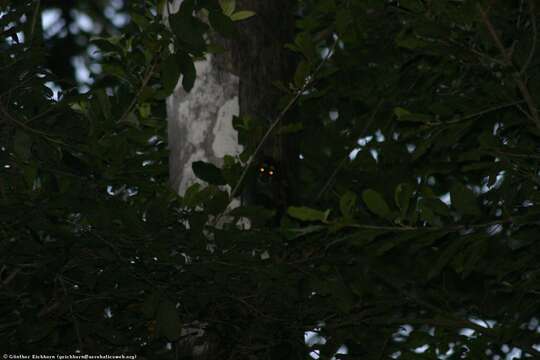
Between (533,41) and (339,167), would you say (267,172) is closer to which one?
(339,167)

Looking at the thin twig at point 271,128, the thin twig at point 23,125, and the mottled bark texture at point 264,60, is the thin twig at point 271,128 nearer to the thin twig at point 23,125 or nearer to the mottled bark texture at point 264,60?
the mottled bark texture at point 264,60

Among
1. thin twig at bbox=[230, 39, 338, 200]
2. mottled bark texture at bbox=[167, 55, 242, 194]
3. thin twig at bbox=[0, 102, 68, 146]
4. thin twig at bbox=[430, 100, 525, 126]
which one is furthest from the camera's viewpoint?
mottled bark texture at bbox=[167, 55, 242, 194]

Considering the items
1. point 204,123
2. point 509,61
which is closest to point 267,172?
point 204,123

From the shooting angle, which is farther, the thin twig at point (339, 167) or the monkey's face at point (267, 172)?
the thin twig at point (339, 167)

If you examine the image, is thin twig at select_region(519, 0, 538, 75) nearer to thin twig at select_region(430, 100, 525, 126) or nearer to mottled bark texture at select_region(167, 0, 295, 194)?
thin twig at select_region(430, 100, 525, 126)

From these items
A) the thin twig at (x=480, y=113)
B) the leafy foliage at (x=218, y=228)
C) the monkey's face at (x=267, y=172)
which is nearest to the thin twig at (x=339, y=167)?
the leafy foliage at (x=218, y=228)

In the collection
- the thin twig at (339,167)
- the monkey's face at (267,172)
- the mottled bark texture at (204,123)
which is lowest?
the thin twig at (339,167)

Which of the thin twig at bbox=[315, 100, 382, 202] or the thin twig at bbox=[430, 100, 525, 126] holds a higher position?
the thin twig at bbox=[430, 100, 525, 126]

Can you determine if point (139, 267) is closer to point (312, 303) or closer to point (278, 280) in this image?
point (278, 280)

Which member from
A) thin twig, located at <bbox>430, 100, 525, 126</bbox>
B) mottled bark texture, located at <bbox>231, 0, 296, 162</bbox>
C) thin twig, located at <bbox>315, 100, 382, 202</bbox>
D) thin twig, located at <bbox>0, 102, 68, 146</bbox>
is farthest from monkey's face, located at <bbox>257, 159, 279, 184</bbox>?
thin twig, located at <bbox>0, 102, 68, 146</bbox>

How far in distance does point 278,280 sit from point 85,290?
615mm

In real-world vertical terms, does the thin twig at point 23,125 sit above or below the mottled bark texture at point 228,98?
above

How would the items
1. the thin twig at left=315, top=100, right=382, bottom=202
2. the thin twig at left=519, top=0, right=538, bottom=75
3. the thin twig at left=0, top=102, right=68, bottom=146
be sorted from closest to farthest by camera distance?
the thin twig at left=0, top=102, right=68, bottom=146
the thin twig at left=519, top=0, right=538, bottom=75
the thin twig at left=315, top=100, right=382, bottom=202

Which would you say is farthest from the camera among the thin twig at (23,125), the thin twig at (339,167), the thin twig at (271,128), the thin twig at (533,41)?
the thin twig at (339,167)
